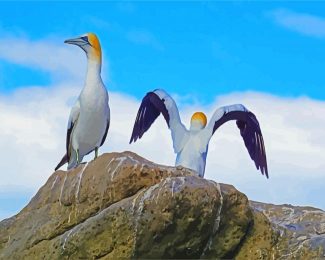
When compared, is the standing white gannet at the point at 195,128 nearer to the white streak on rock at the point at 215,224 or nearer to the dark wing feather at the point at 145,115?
the dark wing feather at the point at 145,115

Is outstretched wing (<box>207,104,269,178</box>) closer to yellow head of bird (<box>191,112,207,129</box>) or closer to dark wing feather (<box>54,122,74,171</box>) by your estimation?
yellow head of bird (<box>191,112,207,129</box>)

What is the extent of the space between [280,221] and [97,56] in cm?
341

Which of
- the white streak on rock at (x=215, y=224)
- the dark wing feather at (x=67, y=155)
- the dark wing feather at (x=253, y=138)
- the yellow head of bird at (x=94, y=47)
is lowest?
the white streak on rock at (x=215, y=224)

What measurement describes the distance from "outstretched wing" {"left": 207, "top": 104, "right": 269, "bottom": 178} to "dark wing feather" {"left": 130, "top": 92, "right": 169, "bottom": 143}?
1411 millimetres

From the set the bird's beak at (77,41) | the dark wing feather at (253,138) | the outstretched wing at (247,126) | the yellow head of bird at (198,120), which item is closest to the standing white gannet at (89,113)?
the bird's beak at (77,41)

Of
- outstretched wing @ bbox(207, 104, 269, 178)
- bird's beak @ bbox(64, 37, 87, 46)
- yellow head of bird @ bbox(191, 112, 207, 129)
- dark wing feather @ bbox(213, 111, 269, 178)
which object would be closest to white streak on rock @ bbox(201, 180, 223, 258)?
bird's beak @ bbox(64, 37, 87, 46)

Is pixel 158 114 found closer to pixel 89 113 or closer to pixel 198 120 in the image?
pixel 198 120

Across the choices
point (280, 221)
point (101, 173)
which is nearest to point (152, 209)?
point (101, 173)

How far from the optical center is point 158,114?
15.0 meters

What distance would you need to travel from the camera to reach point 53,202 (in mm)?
9844

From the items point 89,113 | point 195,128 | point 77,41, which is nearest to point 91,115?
point 89,113

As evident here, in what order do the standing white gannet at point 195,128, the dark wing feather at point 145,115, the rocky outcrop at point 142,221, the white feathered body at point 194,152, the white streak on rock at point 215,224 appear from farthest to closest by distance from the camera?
the dark wing feather at point 145,115
the standing white gannet at point 195,128
the white feathered body at point 194,152
the white streak on rock at point 215,224
the rocky outcrop at point 142,221

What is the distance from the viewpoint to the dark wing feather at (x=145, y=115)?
14611 millimetres

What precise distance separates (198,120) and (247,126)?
1088mm
